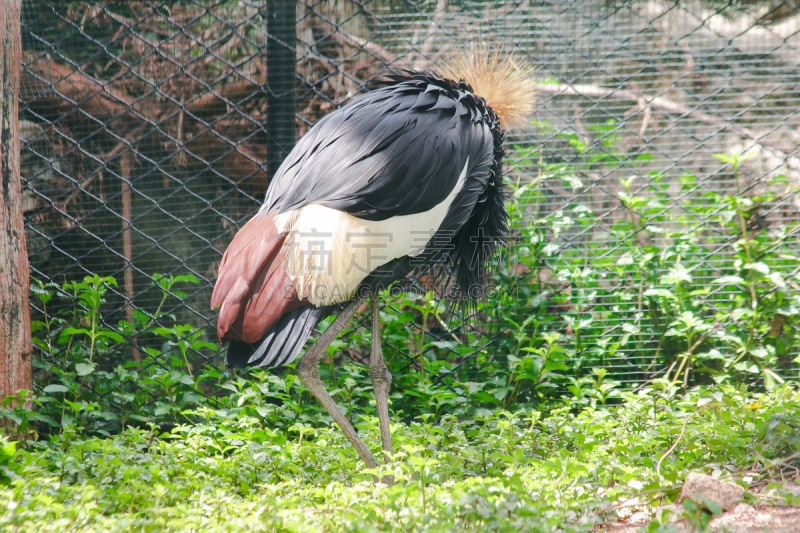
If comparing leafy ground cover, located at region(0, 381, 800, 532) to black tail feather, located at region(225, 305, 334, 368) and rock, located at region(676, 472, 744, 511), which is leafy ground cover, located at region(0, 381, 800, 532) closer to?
rock, located at region(676, 472, 744, 511)

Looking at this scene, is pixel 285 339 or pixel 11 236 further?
pixel 11 236

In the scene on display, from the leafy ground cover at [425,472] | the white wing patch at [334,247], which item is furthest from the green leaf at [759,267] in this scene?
the white wing patch at [334,247]

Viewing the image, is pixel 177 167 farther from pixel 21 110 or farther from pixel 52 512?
pixel 52 512

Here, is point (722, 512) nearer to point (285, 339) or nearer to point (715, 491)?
point (715, 491)

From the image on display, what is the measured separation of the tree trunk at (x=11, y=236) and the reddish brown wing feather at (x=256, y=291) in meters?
1.28

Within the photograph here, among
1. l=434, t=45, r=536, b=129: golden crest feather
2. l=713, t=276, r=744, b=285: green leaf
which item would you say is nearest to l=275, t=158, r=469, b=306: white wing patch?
l=434, t=45, r=536, b=129: golden crest feather

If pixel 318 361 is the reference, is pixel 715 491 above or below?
below

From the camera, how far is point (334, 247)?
1.95 metres

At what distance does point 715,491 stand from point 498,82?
1.81m

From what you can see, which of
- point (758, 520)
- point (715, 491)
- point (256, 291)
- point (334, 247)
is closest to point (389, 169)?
point (334, 247)

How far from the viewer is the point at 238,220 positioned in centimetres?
329

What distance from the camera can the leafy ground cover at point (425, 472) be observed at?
1608 mm

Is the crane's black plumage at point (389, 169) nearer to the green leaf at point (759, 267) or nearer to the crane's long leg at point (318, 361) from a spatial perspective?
the crane's long leg at point (318, 361)

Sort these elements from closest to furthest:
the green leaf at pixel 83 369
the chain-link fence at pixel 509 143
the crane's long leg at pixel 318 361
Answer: the crane's long leg at pixel 318 361, the green leaf at pixel 83 369, the chain-link fence at pixel 509 143
